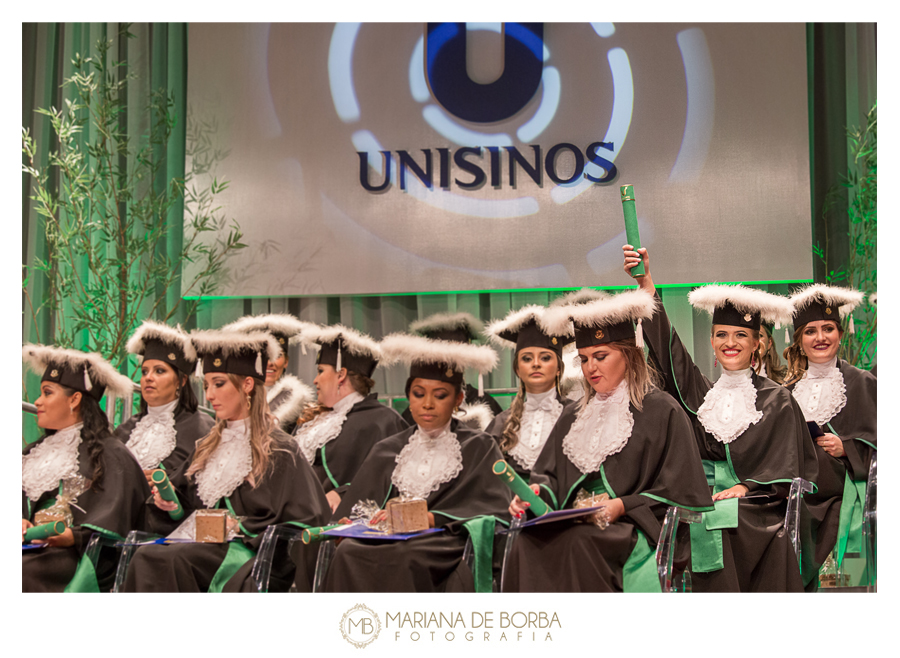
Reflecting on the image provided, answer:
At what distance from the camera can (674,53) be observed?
4465mm

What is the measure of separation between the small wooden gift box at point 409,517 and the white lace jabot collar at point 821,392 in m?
1.80

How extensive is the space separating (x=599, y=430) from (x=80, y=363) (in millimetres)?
2536

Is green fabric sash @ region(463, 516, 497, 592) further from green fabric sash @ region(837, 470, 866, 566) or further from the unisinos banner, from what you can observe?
green fabric sash @ region(837, 470, 866, 566)

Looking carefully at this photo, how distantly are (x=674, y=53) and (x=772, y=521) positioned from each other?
227cm

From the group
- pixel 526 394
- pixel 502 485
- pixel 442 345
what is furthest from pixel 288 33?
pixel 502 485

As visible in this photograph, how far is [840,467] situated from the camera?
162 inches

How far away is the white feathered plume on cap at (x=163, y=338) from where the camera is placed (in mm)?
4527

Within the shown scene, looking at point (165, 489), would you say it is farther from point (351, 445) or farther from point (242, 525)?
point (351, 445)

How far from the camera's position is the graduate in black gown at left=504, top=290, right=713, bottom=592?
3.78 metres

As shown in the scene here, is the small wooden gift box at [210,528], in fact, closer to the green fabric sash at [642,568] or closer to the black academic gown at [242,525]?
the black academic gown at [242,525]

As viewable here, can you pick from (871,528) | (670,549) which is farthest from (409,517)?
(871,528)

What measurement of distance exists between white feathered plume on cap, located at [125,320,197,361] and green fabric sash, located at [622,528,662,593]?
2.30 m
